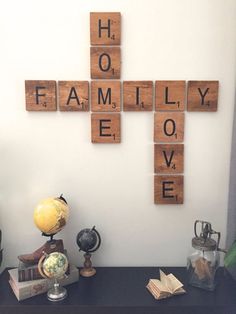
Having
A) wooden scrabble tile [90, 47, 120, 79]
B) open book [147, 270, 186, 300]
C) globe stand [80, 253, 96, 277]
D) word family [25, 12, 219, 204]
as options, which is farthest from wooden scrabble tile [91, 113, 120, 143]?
open book [147, 270, 186, 300]

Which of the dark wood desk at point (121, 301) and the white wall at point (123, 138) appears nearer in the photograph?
the dark wood desk at point (121, 301)

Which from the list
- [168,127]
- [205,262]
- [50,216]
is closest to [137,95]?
[168,127]

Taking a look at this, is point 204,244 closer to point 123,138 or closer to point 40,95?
point 123,138

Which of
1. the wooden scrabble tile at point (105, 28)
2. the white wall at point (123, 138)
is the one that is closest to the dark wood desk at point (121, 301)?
the white wall at point (123, 138)

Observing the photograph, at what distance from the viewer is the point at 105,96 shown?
5.09 ft

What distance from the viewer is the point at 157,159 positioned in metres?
1.59

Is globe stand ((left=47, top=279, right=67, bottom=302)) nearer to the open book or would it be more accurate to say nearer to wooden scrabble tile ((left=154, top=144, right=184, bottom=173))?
the open book

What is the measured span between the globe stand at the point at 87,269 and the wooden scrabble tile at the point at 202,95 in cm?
87

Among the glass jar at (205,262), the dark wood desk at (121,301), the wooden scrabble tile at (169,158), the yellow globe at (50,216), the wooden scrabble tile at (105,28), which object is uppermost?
the wooden scrabble tile at (105,28)

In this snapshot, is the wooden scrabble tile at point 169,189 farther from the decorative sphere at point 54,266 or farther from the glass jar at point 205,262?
the decorative sphere at point 54,266

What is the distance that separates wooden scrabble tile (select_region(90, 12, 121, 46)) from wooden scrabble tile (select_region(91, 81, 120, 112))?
0.19m

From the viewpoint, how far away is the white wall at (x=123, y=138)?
59.9 inches

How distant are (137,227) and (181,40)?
940 millimetres

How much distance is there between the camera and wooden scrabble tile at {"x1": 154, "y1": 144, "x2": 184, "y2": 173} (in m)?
1.58
